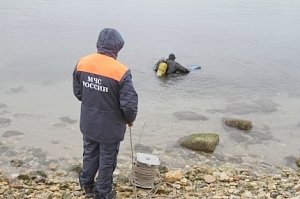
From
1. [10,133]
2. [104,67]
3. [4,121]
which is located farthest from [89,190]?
[4,121]

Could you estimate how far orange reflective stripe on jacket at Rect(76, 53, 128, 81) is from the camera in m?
5.00

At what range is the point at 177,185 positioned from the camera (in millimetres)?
7020

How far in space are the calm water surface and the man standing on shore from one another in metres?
4.01

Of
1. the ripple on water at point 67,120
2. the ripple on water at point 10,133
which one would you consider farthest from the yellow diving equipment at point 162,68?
the ripple on water at point 10,133

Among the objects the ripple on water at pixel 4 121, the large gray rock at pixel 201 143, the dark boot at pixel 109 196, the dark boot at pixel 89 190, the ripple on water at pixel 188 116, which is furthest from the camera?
the ripple on water at pixel 188 116

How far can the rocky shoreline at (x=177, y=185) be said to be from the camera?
258 inches

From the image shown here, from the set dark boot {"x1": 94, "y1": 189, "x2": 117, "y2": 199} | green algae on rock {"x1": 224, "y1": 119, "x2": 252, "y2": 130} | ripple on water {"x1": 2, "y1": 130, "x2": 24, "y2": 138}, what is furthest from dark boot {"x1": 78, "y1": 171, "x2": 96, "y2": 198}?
green algae on rock {"x1": 224, "y1": 119, "x2": 252, "y2": 130}

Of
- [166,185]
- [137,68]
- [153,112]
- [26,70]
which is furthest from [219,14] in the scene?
[166,185]

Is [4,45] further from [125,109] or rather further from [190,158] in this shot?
[125,109]

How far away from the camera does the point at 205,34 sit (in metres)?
29.1

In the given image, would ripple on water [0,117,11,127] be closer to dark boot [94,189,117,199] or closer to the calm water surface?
the calm water surface

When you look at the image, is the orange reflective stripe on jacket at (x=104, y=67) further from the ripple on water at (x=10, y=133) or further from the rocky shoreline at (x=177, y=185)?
the ripple on water at (x=10, y=133)

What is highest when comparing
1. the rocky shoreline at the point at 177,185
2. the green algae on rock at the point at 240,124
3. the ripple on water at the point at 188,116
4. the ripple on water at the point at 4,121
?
the rocky shoreline at the point at 177,185

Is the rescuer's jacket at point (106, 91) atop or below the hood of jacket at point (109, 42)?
below
